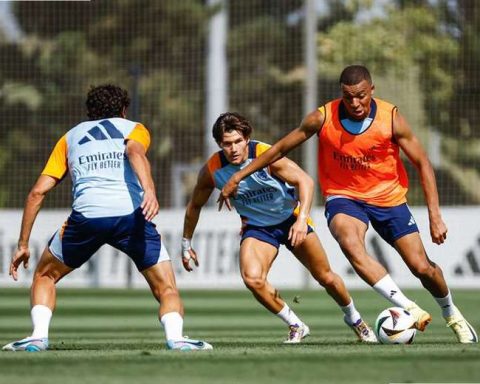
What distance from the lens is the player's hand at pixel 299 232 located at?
10070mm

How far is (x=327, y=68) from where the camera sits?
36.3 metres

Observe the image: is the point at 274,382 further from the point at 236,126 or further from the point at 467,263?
the point at 467,263

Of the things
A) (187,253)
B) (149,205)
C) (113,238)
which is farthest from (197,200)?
(149,205)

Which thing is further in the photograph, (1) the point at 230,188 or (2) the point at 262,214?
(2) the point at 262,214

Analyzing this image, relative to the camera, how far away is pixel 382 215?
1073 cm

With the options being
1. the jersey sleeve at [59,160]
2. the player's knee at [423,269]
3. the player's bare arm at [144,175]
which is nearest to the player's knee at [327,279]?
the player's knee at [423,269]

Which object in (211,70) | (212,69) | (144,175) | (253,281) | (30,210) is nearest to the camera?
(144,175)

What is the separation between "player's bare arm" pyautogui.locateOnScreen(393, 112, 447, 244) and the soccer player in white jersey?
2.08 m

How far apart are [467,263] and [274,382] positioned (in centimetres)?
1768

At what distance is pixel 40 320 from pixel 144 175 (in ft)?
4.59

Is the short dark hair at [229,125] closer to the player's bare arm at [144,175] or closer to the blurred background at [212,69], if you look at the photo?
the player's bare arm at [144,175]

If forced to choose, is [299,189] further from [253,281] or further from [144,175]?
[144,175]

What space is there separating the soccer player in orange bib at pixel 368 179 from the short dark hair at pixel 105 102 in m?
1.18

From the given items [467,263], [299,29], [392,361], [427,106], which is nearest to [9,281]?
[467,263]
